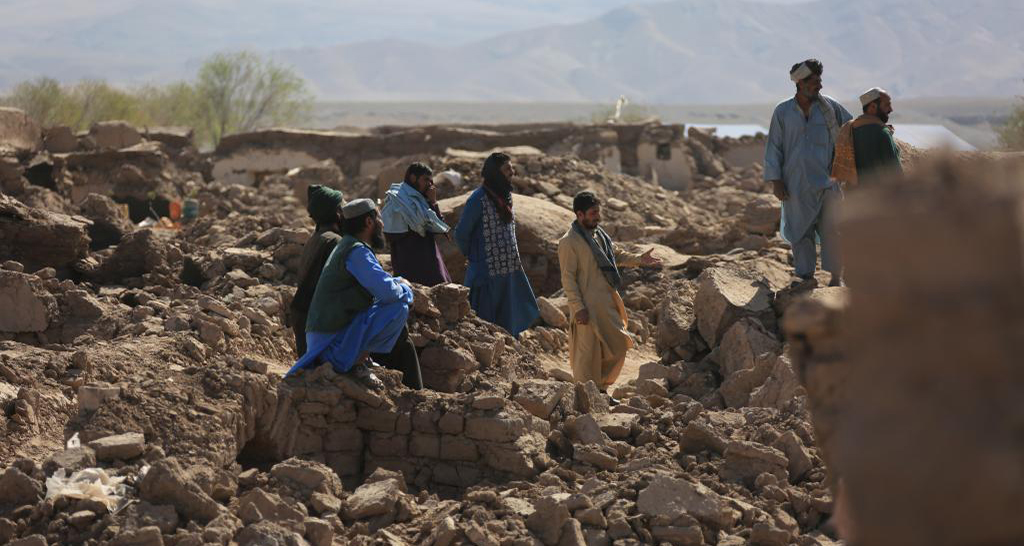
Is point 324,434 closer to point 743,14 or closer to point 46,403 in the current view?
point 46,403

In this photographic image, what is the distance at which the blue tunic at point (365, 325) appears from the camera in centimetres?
607

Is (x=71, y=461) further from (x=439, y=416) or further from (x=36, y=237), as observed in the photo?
(x=36, y=237)

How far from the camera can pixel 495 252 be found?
28.4 feet

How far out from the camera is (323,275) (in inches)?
245

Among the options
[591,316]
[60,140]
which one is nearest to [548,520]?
[591,316]

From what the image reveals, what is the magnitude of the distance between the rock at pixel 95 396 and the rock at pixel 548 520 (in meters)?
1.80

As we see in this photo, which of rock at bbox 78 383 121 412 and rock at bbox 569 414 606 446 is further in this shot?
rock at bbox 569 414 606 446

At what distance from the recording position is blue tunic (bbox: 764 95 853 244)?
8.27 metres

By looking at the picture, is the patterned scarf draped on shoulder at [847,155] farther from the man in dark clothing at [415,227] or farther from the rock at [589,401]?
the man in dark clothing at [415,227]

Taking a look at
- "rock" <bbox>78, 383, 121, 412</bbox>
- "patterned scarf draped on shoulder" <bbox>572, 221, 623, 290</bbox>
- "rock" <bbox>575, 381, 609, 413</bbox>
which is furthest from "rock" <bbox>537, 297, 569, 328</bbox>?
"rock" <bbox>78, 383, 121, 412</bbox>

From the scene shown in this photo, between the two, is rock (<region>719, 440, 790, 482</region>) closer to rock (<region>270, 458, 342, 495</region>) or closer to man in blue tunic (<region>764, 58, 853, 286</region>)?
rock (<region>270, 458, 342, 495</region>)

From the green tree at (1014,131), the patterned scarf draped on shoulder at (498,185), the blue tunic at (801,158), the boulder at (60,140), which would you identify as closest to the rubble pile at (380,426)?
the blue tunic at (801,158)

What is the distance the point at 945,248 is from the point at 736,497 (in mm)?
3111

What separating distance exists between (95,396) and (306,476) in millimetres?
966
